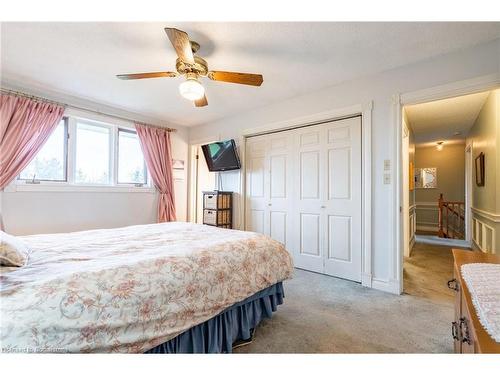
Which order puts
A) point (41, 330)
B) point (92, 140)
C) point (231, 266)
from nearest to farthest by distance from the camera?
1. point (41, 330)
2. point (231, 266)
3. point (92, 140)

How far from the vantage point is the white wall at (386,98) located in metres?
2.21

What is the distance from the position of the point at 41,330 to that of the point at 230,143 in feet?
11.3

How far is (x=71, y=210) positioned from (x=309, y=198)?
327cm

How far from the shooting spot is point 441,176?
271 inches

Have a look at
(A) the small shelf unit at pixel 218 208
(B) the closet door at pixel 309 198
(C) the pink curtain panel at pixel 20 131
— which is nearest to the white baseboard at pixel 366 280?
(B) the closet door at pixel 309 198

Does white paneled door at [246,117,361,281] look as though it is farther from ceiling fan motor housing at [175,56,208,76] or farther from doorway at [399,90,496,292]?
ceiling fan motor housing at [175,56,208,76]

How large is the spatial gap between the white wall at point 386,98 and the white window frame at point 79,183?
9.39 ft

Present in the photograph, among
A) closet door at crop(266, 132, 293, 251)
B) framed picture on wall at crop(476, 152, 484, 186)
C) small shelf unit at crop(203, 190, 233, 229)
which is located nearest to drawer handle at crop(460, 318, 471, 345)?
closet door at crop(266, 132, 293, 251)

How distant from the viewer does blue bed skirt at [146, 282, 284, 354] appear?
136 centimetres

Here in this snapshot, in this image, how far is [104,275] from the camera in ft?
3.71

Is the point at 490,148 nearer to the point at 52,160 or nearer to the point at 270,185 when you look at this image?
the point at 270,185

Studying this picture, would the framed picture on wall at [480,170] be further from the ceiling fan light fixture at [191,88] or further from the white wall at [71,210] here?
the white wall at [71,210]

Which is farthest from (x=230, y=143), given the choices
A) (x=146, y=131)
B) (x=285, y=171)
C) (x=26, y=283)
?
(x=26, y=283)
